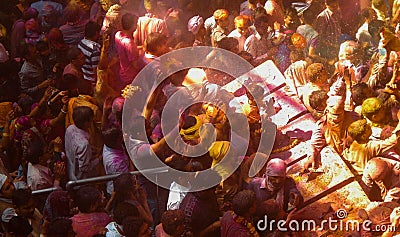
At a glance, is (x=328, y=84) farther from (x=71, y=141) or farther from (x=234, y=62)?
(x=71, y=141)

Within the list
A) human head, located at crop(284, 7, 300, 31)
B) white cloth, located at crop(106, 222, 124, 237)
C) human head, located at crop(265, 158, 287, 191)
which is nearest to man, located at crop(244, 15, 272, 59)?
human head, located at crop(284, 7, 300, 31)

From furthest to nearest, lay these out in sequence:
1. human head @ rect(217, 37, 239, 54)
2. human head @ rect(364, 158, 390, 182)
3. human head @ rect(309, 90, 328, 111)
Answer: human head @ rect(217, 37, 239, 54) → human head @ rect(309, 90, 328, 111) → human head @ rect(364, 158, 390, 182)

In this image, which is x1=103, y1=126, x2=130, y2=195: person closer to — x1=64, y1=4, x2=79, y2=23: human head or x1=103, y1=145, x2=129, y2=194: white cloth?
x1=103, y1=145, x2=129, y2=194: white cloth

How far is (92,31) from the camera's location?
11.2 m

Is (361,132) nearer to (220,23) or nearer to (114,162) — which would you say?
(220,23)

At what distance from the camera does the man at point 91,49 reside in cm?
1106

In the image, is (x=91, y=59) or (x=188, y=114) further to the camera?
(x=91, y=59)

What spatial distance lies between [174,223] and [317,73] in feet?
5.92

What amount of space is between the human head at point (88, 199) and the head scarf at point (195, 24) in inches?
67.5

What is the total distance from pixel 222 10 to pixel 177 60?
0.68 metres

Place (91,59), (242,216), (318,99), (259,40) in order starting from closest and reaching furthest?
(242,216) < (318,99) < (259,40) < (91,59)

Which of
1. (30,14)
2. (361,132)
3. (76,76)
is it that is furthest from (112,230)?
(30,14)

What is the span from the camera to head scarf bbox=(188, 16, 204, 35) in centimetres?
1091

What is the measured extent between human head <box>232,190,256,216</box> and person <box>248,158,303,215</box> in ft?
0.27
